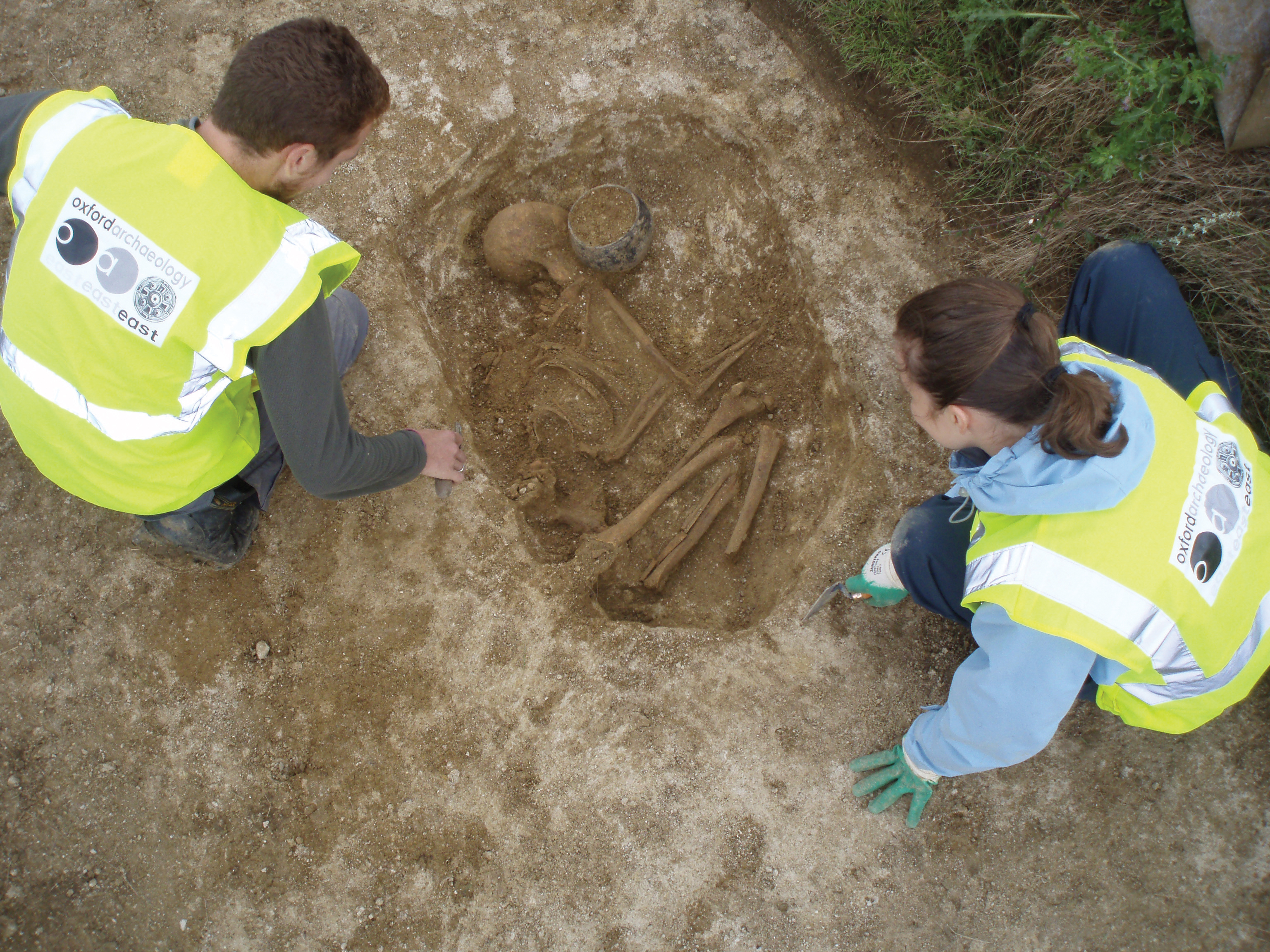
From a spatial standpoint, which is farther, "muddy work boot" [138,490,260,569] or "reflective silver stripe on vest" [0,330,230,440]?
"muddy work boot" [138,490,260,569]

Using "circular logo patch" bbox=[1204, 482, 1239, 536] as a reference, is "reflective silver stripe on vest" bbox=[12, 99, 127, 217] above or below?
above

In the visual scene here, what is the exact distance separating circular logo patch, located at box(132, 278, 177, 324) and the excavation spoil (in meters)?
2.12

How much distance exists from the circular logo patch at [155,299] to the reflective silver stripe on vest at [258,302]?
12 cm

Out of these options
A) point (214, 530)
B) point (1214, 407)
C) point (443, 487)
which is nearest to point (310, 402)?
point (443, 487)

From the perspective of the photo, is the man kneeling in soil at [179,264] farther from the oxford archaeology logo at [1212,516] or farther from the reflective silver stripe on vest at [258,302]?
the oxford archaeology logo at [1212,516]

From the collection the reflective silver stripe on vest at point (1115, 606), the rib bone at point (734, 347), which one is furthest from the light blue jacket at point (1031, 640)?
the rib bone at point (734, 347)

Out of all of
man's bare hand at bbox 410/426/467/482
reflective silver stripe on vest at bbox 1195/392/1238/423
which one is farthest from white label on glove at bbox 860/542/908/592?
man's bare hand at bbox 410/426/467/482

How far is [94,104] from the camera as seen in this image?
2283mm

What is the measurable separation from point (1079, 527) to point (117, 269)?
113 inches

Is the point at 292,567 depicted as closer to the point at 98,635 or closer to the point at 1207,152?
the point at 98,635

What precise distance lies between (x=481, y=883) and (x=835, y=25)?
437 centimetres

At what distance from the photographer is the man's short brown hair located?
199 cm

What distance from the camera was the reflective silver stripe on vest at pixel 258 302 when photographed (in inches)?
81.2

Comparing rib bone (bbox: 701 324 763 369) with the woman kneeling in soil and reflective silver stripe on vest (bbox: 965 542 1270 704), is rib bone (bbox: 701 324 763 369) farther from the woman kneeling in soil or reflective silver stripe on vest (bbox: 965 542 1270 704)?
reflective silver stripe on vest (bbox: 965 542 1270 704)
